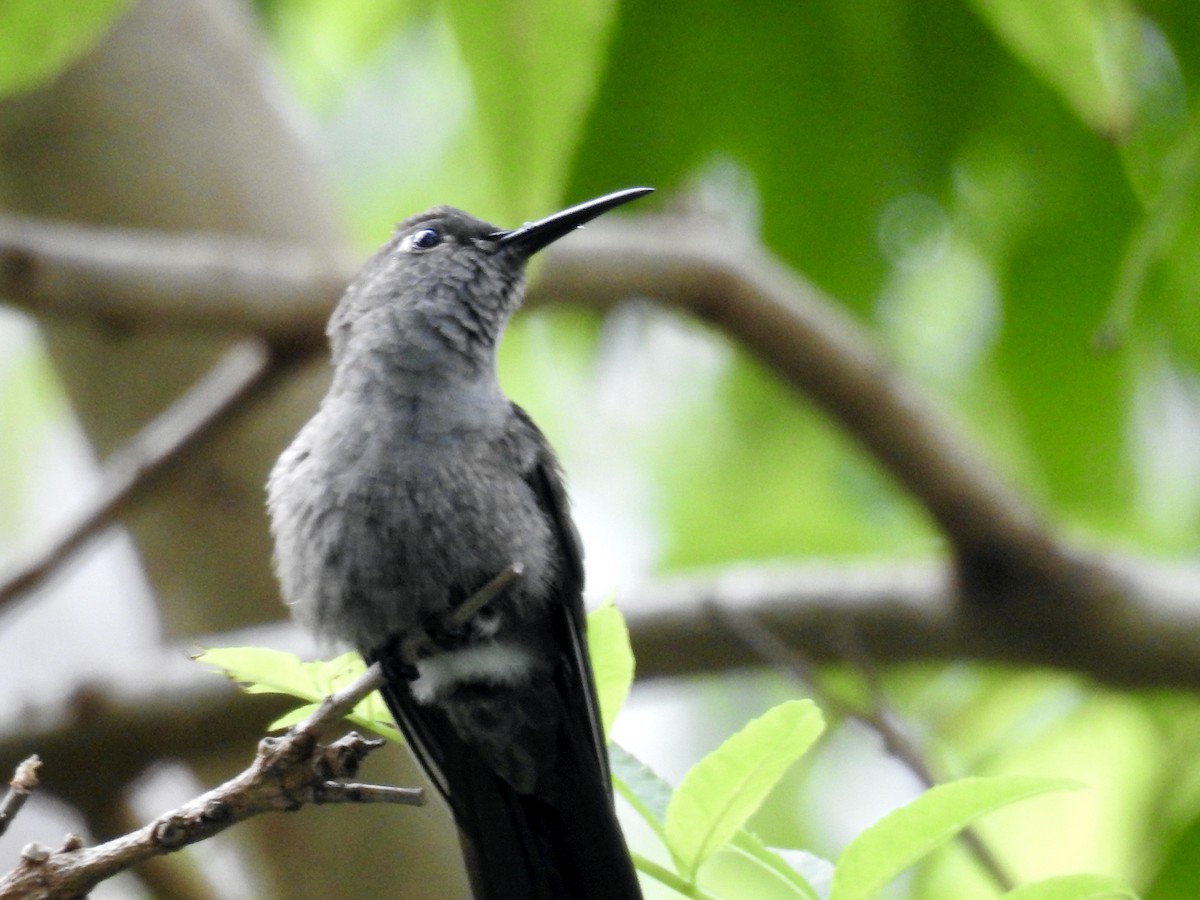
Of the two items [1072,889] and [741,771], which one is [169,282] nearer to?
[741,771]

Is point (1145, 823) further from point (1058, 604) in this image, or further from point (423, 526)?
point (423, 526)

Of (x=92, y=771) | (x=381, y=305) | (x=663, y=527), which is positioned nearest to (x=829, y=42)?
(x=381, y=305)

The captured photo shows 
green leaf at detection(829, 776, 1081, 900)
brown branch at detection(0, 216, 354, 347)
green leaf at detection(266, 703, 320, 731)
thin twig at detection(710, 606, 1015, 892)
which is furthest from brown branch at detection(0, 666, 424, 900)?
brown branch at detection(0, 216, 354, 347)

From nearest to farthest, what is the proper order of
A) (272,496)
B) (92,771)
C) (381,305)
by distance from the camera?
1. (272,496)
2. (381,305)
3. (92,771)

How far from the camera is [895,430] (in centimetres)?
468

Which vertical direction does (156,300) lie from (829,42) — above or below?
above

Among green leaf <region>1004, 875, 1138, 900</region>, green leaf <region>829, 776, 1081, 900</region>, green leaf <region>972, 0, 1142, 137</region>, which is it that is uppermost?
green leaf <region>972, 0, 1142, 137</region>

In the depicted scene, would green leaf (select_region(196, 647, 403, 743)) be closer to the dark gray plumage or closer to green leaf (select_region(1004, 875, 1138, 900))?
the dark gray plumage

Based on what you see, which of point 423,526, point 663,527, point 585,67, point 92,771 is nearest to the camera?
point 585,67

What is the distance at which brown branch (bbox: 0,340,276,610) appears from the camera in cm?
432

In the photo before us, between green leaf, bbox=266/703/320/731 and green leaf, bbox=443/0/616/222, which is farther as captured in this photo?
green leaf, bbox=443/0/616/222

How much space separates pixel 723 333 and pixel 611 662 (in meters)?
3.00

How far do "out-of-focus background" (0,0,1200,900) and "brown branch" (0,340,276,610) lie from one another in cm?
7

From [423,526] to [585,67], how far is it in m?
1.02
